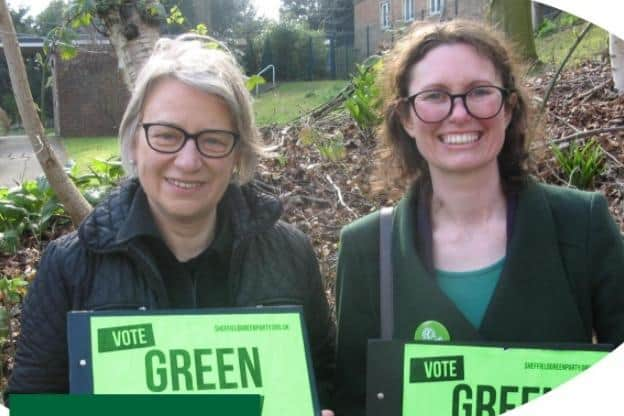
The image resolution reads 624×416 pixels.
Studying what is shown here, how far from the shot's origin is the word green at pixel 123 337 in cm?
169

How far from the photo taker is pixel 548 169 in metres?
4.74

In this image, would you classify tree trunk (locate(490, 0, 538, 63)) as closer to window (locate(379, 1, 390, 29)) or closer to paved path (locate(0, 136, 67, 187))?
window (locate(379, 1, 390, 29))

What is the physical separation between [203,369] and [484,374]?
69 cm

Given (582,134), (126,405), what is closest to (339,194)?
(582,134)

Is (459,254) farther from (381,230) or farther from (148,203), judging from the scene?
(148,203)

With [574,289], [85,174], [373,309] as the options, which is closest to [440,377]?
[373,309]

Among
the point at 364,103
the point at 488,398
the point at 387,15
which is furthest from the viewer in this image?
the point at 364,103

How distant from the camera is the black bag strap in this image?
1.93 m

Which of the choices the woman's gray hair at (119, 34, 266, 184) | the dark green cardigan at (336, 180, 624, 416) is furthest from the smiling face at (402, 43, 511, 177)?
the woman's gray hair at (119, 34, 266, 184)

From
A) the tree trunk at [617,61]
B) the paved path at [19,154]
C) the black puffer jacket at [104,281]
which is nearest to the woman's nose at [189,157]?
the black puffer jacket at [104,281]

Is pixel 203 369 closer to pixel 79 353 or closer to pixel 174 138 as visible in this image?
pixel 79 353

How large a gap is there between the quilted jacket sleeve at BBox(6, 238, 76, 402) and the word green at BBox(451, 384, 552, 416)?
110cm

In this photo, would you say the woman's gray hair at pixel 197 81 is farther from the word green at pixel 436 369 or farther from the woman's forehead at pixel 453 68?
the word green at pixel 436 369

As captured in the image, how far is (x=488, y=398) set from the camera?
5.39 feet
